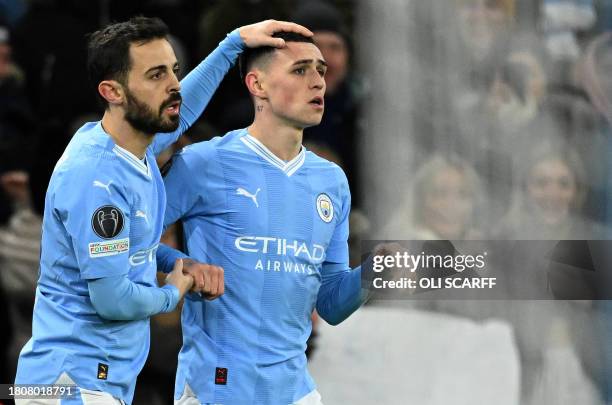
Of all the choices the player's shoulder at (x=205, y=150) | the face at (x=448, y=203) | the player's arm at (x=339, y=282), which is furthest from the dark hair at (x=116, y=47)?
the face at (x=448, y=203)

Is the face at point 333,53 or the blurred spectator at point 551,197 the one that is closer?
the blurred spectator at point 551,197

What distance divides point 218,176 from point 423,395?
4.71ft

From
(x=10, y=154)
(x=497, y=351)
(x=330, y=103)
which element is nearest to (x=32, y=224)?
(x=10, y=154)

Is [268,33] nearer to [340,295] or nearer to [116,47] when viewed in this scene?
[116,47]

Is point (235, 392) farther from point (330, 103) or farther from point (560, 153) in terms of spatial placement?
point (330, 103)

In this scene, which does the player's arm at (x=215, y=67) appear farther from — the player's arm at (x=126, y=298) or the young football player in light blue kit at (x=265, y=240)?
the player's arm at (x=126, y=298)

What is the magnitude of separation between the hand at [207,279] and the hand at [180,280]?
21mm

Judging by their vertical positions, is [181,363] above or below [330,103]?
below

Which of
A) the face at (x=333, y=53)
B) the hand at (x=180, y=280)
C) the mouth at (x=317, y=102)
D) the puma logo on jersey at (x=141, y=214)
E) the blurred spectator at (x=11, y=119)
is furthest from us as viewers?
the blurred spectator at (x=11, y=119)

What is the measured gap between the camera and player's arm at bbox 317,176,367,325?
4324 mm

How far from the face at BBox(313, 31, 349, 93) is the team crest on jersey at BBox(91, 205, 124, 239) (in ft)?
7.68

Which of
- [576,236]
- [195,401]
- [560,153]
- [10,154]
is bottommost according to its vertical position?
[195,401]

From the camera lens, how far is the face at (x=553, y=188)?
15.4 ft

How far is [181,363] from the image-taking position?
166 inches
